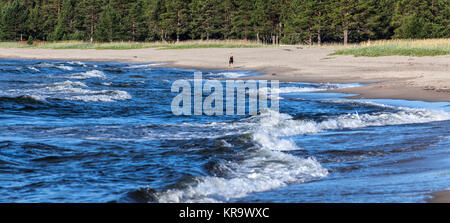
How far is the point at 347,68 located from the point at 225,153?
72.2 ft

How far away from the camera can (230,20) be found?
281 feet

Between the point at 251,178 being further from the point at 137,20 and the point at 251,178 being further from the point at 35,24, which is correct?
the point at 35,24

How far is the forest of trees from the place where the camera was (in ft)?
220

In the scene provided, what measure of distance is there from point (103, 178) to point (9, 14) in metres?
96.6

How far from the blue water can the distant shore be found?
2739 millimetres

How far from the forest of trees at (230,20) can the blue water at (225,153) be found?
52.0 m

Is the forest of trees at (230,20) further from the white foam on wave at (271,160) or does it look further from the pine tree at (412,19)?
the white foam on wave at (271,160)

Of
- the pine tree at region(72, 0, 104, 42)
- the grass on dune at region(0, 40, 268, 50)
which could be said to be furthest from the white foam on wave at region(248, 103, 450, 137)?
the pine tree at region(72, 0, 104, 42)

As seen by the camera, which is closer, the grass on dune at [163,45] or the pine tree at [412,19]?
the grass on dune at [163,45]

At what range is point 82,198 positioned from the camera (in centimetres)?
745

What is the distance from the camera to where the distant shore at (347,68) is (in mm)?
20609

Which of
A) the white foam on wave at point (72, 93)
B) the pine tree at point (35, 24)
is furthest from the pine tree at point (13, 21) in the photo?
the white foam on wave at point (72, 93)
